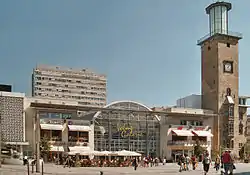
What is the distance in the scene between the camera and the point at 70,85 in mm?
141125

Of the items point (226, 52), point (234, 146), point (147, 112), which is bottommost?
point (234, 146)

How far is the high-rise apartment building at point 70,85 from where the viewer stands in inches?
5325

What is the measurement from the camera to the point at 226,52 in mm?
72125

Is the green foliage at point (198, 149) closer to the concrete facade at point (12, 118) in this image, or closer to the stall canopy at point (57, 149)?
the stall canopy at point (57, 149)

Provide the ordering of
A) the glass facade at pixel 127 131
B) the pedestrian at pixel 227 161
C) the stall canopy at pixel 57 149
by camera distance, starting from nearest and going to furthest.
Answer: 1. the pedestrian at pixel 227 161
2. the stall canopy at pixel 57 149
3. the glass facade at pixel 127 131

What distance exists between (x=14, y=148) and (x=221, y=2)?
4515 centimetres

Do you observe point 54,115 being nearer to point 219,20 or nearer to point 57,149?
point 57,149

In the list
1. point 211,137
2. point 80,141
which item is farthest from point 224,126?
point 80,141

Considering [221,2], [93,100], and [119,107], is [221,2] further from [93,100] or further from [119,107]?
[93,100]

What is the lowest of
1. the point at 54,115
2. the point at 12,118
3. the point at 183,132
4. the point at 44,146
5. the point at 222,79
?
the point at 44,146

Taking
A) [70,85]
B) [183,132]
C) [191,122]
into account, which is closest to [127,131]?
[183,132]

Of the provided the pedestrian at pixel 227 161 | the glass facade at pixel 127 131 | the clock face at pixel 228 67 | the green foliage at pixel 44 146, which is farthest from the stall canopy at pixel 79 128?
the pedestrian at pixel 227 161

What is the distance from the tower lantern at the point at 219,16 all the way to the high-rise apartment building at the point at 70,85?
65.3 metres

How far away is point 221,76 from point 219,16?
11.8 meters
